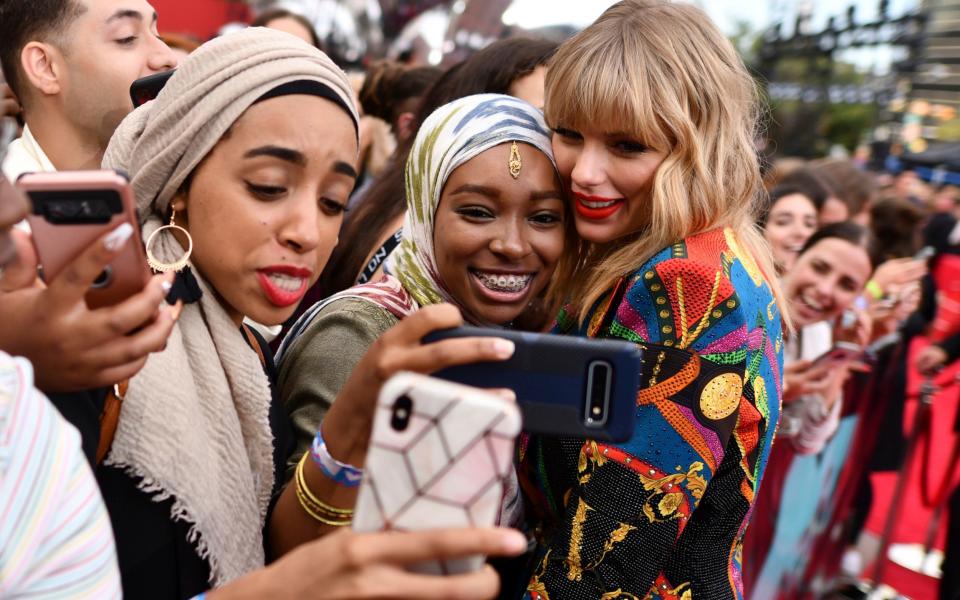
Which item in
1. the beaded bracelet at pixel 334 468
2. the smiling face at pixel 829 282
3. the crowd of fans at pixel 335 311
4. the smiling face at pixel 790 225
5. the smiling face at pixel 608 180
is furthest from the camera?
the smiling face at pixel 790 225

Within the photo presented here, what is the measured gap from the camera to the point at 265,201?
4.83ft

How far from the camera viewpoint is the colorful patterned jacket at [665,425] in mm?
1558

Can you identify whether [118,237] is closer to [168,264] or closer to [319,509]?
[168,264]

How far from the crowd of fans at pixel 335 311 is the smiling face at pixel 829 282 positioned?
1.53 meters

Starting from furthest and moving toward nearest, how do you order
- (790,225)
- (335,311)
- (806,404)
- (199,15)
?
(199,15), (790,225), (806,404), (335,311)

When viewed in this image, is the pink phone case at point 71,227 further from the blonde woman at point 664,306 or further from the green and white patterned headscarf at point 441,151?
the green and white patterned headscarf at point 441,151

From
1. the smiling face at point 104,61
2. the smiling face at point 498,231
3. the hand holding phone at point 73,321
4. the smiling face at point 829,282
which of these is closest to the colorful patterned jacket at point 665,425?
the smiling face at point 498,231

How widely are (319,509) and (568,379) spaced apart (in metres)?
0.53

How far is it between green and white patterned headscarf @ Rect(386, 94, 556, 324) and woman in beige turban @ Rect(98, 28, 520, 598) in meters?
0.50

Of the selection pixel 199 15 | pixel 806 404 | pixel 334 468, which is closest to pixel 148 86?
pixel 334 468

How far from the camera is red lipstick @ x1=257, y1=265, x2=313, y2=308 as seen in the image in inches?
58.7

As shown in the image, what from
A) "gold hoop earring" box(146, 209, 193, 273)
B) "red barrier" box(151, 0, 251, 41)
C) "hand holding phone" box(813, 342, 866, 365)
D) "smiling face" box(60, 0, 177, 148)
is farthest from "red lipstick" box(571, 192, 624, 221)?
"red barrier" box(151, 0, 251, 41)

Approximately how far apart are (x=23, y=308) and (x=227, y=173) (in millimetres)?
503

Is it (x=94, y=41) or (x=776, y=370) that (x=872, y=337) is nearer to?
(x=776, y=370)
